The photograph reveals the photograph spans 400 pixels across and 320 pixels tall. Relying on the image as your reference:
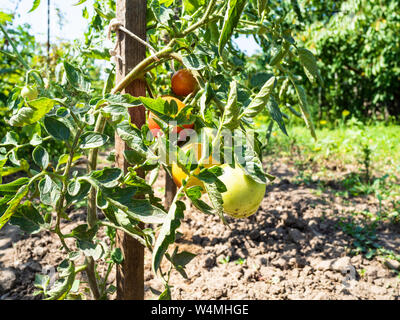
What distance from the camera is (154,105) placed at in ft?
1.94

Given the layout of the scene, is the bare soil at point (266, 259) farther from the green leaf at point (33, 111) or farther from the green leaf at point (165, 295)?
the green leaf at point (33, 111)

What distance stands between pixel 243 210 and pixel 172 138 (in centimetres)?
26

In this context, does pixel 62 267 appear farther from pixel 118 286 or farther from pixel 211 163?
pixel 211 163

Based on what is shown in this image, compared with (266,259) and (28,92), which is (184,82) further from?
(266,259)

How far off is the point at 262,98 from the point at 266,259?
4.72 ft

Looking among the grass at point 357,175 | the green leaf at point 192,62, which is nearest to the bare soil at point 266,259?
the grass at point 357,175

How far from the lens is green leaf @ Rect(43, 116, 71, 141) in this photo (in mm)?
643

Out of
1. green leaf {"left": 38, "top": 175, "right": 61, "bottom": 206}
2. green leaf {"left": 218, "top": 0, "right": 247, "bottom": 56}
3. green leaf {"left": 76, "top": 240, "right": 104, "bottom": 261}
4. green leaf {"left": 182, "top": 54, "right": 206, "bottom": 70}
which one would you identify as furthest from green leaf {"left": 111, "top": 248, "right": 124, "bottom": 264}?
green leaf {"left": 218, "top": 0, "right": 247, "bottom": 56}

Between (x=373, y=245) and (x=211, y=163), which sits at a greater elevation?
(x=211, y=163)

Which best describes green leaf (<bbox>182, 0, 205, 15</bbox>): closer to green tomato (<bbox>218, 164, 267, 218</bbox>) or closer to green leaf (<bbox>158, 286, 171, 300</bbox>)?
green tomato (<bbox>218, 164, 267, 218</bbox>)

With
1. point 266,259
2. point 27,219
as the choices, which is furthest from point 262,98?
point 266,259
